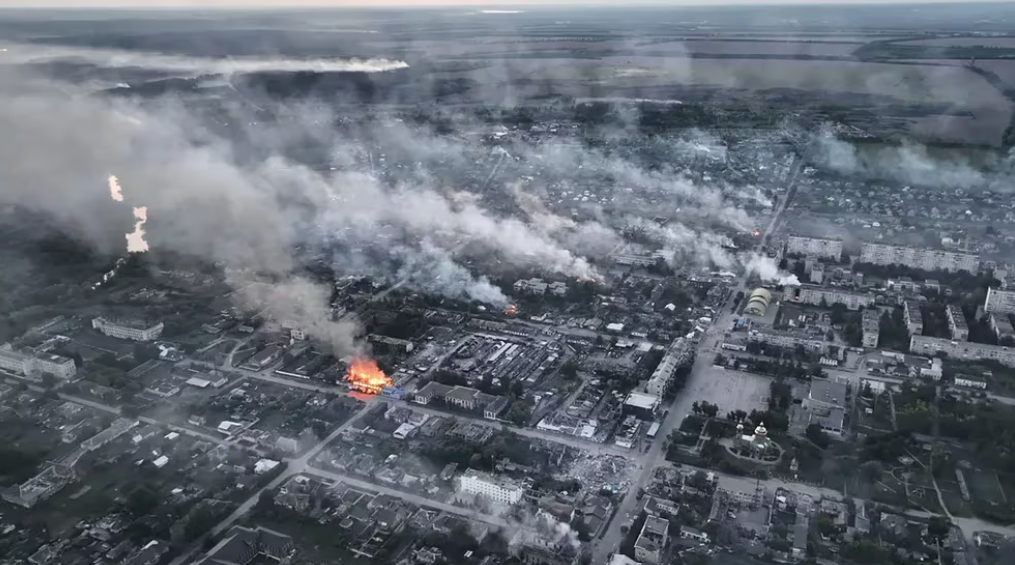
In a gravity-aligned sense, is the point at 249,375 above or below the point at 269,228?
below

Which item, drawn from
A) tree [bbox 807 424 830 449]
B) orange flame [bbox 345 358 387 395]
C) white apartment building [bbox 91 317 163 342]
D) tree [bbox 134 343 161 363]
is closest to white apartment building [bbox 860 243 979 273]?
tree [bbox 807 424 830 449]

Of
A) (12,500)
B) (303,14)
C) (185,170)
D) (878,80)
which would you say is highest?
(303,14)

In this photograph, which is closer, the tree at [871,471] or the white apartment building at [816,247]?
the tree at [871,471]

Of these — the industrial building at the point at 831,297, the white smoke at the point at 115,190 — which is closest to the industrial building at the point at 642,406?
the industrial building at the point at 831,297

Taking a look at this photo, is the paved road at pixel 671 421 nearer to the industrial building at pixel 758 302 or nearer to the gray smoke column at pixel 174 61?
the industrial building at pixel 758 302

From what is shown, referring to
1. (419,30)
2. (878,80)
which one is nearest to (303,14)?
(419,30)

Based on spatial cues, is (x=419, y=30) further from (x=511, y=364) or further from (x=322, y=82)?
(x=511, y=364)
